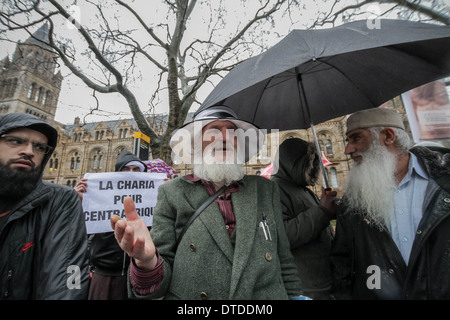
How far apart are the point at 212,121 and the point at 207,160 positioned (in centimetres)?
39

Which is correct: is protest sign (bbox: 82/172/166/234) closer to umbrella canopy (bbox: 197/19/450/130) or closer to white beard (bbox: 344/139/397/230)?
umbrella canopy (bbox: 197/19/450/130)

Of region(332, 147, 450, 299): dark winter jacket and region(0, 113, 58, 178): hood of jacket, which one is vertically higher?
region(0, 113, 58, 178): hood of jacket

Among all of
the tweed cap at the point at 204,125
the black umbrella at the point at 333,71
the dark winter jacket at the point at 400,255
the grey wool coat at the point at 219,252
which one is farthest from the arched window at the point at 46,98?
the dark winter jacket at the point at 400,255

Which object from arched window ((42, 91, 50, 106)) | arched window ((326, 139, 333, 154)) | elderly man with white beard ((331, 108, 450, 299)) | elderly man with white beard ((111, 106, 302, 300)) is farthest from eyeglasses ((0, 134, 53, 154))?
arched window ((42, 91, 50, 106))

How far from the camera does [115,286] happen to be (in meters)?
3.00

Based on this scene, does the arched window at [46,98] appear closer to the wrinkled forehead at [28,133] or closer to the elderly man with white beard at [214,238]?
the wrinkled forehead at [28,133]

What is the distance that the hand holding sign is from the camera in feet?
3.53

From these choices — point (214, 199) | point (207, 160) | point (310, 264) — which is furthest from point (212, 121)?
point (310, 264)

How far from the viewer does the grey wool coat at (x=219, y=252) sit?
138 cm

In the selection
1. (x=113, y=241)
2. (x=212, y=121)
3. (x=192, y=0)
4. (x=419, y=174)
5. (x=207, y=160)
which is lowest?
(x=113, y=241)

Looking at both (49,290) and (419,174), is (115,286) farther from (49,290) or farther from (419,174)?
(419,174)

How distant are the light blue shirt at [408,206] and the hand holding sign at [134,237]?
1.91m

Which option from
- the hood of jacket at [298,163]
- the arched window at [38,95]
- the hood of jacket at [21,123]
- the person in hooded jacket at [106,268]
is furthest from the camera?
the arched window at [38,95]
